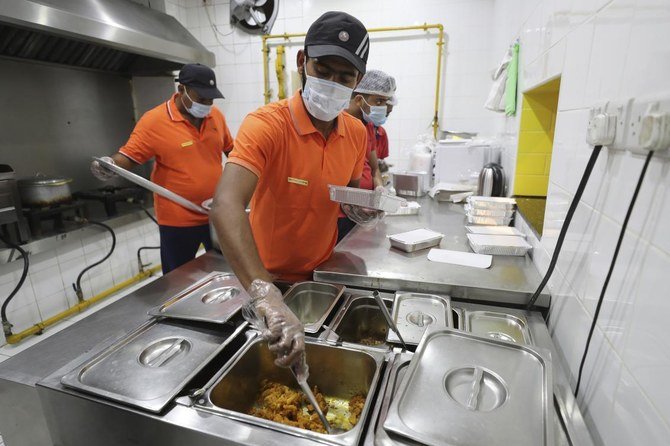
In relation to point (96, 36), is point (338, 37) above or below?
below

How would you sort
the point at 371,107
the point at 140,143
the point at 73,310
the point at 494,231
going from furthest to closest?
1. the point at 73,310
2. the point at 371,107
3. the point at 140,143
4. the point at 494,231

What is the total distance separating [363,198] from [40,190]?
238cm

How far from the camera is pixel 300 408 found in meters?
0.94

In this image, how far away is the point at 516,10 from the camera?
2.34 m

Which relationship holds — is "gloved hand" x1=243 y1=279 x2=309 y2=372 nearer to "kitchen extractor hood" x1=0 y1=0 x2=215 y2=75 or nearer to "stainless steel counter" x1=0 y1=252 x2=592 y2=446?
"stainless steel counter" x1=0 y1=252 x2=592 y2=446

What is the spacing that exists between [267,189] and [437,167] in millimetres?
1984

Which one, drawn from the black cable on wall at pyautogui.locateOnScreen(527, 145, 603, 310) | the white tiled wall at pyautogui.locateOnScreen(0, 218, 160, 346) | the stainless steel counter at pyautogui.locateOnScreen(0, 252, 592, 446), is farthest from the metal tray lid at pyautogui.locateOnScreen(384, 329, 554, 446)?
the white tiled wall at pyautogui.locateOnScreen(0, 218, 160, 346)

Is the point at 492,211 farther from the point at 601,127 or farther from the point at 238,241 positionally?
the point at 238,241

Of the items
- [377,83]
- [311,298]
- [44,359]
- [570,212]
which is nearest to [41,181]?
[44,359]

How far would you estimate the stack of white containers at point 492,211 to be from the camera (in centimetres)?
190

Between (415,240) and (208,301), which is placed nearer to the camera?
(208,301)

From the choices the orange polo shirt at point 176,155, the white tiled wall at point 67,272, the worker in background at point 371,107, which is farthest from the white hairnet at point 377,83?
the white tiled wall at point 67,272

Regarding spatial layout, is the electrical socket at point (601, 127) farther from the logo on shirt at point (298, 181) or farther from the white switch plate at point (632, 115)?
the logo on shirt at point (298, 181)

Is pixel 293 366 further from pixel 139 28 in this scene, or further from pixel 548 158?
pixel 139 28
